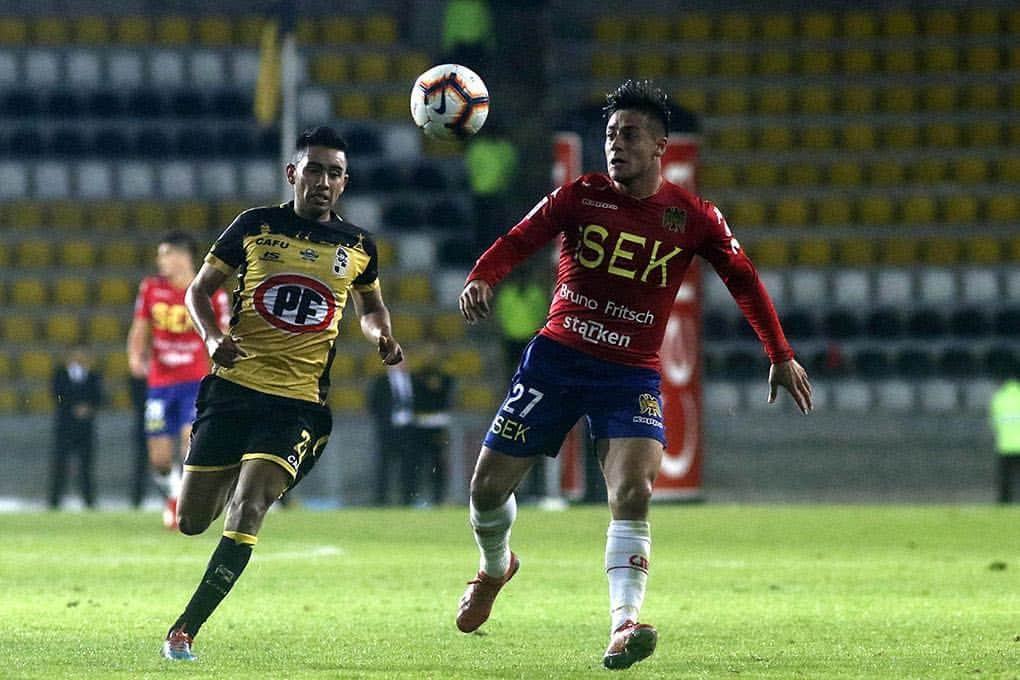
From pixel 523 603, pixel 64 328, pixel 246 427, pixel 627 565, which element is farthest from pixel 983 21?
pixel 627 565

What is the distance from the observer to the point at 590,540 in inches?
559

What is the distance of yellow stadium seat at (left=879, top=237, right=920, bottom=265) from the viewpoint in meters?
25.2

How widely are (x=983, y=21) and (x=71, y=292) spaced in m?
13.3

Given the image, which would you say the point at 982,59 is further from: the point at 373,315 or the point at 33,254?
the point at 373,315

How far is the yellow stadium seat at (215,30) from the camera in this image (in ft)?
86.6

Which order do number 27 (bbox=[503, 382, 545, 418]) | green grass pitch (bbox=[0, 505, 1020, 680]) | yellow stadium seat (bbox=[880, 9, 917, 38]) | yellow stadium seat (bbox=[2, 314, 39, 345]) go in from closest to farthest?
green grass pitch (bbox=[0, 505, 1020, 680]), number 27 (bbox=[503, 382, 545, 418]), yellow stadium seat (bbox=[2, 314, 39, 345]), yellow stadium seat (bbox=[880, 9, 917, 38])

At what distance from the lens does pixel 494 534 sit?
7.17 metres

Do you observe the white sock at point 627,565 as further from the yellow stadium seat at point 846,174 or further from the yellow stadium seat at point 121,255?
the yellow stadium seat at point 846,174

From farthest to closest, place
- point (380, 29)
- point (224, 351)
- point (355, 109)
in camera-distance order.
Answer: point (380, 29), point (355, 109), point (224, 351)

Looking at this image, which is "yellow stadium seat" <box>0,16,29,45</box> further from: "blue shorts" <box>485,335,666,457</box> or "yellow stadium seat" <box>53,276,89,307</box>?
"blue shorts" <box>485,335,666,457</box>

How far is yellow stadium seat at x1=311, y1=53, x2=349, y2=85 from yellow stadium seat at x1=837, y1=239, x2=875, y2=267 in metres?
7.27

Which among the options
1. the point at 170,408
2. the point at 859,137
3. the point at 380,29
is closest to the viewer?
the point at 170,408

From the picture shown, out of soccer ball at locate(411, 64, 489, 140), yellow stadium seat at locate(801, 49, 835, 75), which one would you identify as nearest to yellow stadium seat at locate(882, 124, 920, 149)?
yellow stadium seat at locate(801, 49, 835, 75)

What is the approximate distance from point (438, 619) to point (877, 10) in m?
20.5
